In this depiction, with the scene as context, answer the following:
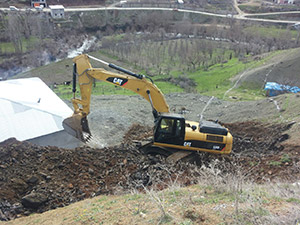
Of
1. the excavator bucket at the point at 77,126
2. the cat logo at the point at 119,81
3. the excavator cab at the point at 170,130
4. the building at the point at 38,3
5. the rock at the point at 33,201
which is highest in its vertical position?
the building at the point at 38,3

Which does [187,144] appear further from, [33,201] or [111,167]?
[33,201]

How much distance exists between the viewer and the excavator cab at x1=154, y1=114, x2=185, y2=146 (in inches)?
370

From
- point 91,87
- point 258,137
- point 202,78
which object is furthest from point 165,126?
point 202,78

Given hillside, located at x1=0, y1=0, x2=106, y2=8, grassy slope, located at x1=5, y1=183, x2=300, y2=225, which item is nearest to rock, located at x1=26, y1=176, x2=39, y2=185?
grassy slope, located at x1=5, y1=183, x2=300, y2=225

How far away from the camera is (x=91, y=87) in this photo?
35.3 ft

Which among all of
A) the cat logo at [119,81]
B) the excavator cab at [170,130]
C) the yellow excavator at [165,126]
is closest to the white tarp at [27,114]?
the yellow excavator at [165,126]

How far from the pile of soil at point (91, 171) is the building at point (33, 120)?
34.1 inches

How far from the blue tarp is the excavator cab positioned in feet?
50.2

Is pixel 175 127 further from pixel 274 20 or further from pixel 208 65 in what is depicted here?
pixel 274 20

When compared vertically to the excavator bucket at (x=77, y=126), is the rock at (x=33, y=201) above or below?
below

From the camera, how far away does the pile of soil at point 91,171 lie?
781cm

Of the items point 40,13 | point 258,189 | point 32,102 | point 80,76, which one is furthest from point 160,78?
point 40,13

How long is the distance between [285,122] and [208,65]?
21.9m

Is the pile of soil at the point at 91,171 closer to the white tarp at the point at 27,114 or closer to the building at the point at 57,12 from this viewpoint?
the white tarp at the point at 27,114
